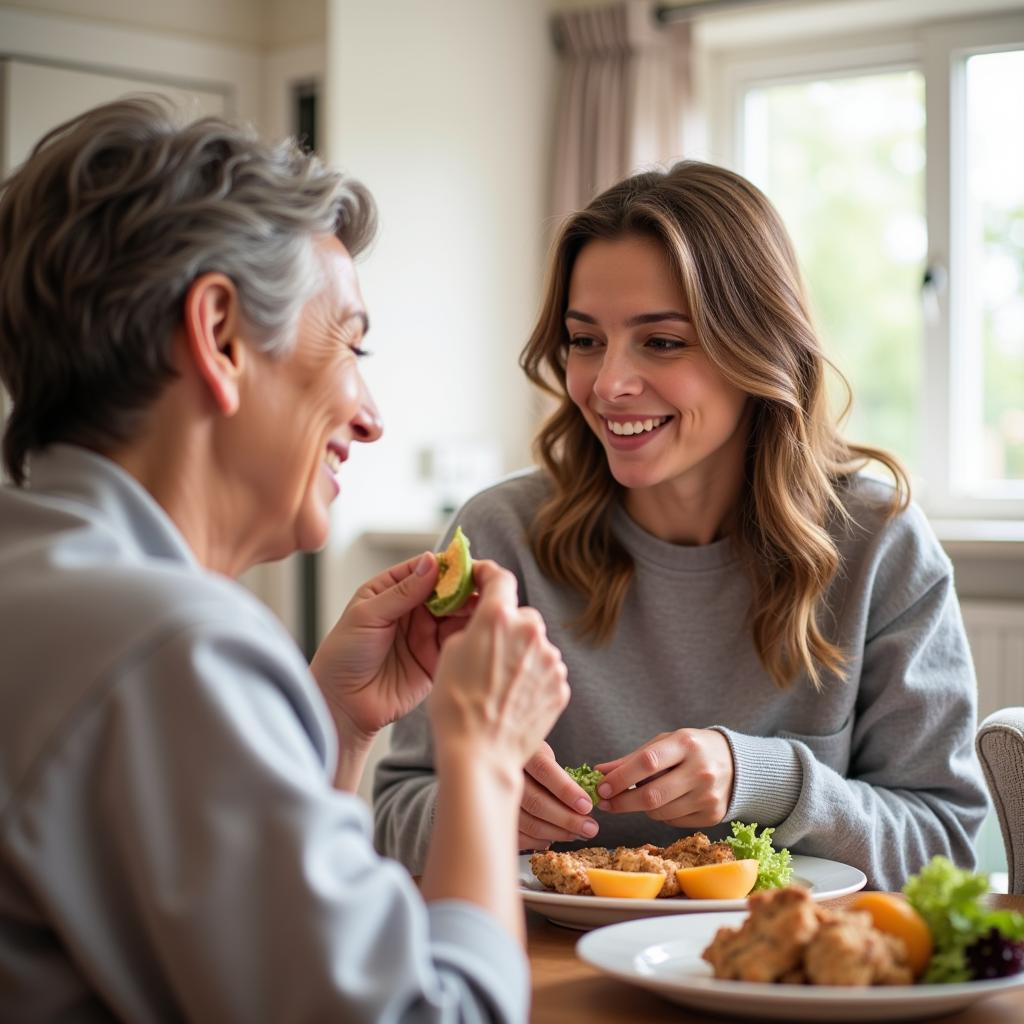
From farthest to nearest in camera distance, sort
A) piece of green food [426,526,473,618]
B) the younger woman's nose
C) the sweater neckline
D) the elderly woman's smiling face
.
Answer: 1. the sweater neckline
2. the younger woman's nose
3. piece of green food [426,526,473,618]
4. the elderly woman's smiling face

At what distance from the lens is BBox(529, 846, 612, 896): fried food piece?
4.56 ft

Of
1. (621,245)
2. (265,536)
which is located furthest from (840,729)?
(265,536)

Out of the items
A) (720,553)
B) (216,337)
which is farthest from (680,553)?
(216,337)

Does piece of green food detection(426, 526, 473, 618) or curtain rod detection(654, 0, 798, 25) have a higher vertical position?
curtain rod detection(654, 0, 798, 25)

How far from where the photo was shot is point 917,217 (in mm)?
4152

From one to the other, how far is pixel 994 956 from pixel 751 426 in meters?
1.20

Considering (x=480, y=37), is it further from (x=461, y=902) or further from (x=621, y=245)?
(x=461, y=902)

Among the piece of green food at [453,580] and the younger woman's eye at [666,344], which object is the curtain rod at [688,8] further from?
the piece of green food at [453,580]

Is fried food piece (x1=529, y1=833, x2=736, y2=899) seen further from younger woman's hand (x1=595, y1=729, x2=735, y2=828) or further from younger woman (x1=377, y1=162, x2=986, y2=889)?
younger woman (x1=377, y1=162, x2=986, y2=889)

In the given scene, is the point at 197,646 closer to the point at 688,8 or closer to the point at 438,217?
the point at 438,217

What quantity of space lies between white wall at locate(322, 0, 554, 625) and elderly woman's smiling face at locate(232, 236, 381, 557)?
111 inches

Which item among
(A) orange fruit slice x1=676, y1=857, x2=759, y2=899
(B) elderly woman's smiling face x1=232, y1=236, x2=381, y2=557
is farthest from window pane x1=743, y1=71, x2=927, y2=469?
(B) elderly woman's smiling face x1=232, y1=236, x2=381, y2=557

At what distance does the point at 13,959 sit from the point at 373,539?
325 cm

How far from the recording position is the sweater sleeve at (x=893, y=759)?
1.71m
